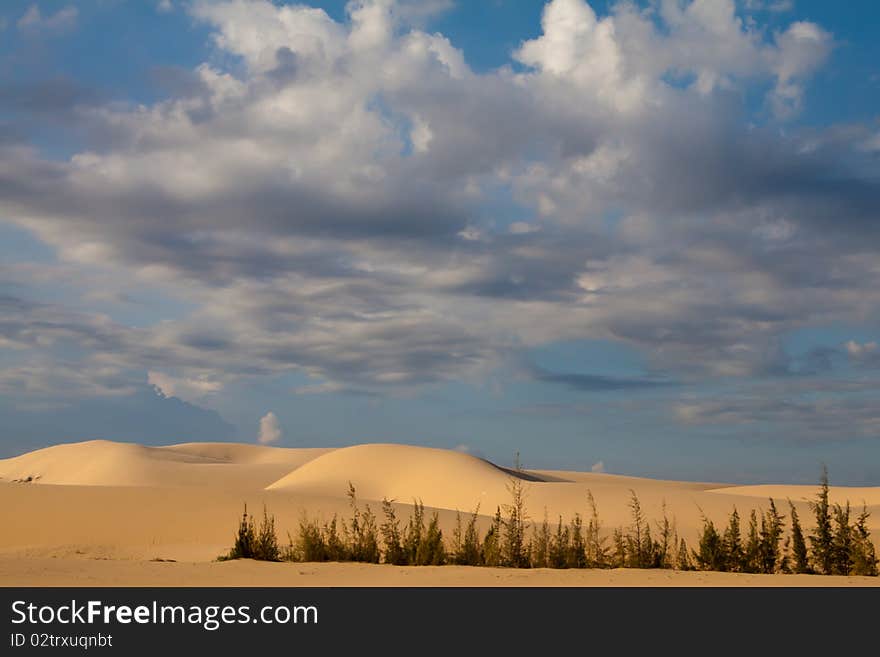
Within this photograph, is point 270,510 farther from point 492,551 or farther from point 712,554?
point 712,554

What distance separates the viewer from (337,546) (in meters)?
15.3

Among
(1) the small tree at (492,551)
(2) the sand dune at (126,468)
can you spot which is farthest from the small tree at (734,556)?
(2) the sand dune at (126,468)

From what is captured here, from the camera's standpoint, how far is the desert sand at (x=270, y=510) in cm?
1207

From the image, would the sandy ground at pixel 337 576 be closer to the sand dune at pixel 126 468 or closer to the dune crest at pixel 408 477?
the dune crest at pixel 408 477

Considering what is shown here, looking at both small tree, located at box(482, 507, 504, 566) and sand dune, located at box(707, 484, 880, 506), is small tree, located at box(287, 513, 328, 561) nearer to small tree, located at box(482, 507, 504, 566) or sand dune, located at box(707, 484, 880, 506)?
small tree, located at box(482, 507, 504, 566)

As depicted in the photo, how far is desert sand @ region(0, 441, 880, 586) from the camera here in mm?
12070

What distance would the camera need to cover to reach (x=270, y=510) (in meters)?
28.7

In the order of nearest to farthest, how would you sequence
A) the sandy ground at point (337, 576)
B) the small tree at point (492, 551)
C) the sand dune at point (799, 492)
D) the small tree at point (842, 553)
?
the sandy ground at point (337, 576) → the small tree at point (492, 551) → the small tree at point (842, 553) → the sand dune at point (799, 492)

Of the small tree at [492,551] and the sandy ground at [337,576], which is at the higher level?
the small tree at [492,551]

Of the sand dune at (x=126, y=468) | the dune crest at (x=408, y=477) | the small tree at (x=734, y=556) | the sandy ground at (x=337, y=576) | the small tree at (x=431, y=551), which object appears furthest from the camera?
the sand dune at (x=126, y=468)
